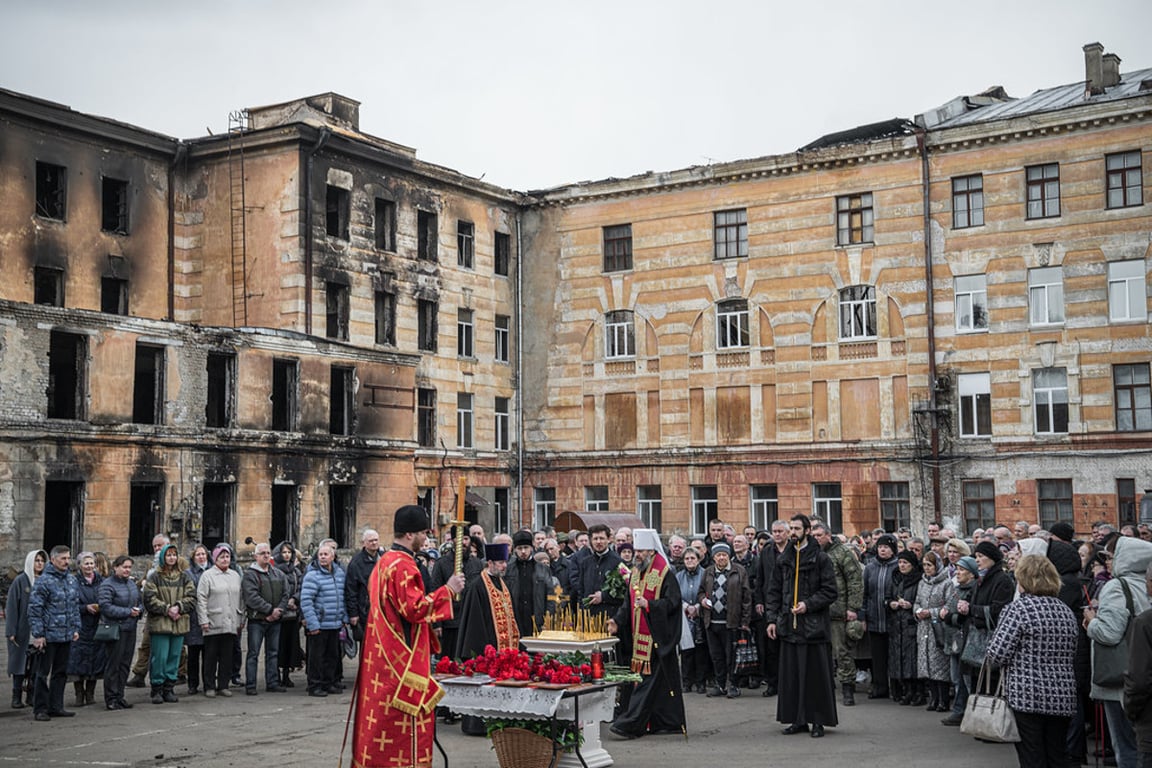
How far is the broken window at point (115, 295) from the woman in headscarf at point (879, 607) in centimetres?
2652

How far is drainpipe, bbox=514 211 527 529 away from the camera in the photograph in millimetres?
41719

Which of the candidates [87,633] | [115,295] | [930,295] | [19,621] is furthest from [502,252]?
[19,621]

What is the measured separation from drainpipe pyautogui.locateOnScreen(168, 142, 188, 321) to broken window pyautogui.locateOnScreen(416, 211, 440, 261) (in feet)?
23.3

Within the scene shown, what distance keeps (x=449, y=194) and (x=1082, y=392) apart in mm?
19479

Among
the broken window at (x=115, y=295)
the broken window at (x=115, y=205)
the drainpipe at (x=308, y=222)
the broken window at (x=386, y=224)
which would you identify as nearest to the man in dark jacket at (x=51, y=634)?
the drainpipe at (x=308, y=222)

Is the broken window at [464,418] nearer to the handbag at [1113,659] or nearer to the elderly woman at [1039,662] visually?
the handbag at [1113,659]

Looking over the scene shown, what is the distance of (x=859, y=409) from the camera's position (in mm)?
36688

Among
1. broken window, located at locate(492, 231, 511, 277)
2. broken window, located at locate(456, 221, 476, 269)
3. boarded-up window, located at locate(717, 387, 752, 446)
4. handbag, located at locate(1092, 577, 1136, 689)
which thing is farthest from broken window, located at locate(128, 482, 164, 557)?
handbag, located at locate(1092, 577, 1136, 689)

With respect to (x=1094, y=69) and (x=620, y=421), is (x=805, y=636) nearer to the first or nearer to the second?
(x=620, y=421)

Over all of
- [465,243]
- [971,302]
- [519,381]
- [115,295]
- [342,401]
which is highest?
[465,243]

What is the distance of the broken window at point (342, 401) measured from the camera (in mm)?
33188

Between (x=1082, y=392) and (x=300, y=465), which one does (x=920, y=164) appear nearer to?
(x=1082, y=392)

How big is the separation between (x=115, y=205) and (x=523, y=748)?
29735 millimetres

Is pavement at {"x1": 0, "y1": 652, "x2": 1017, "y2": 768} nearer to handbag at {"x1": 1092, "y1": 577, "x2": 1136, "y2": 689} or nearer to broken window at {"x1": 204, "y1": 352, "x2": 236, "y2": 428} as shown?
handbag at {"x1": 1092, "y1": 577, "x2": 1136, "y2": 689}
